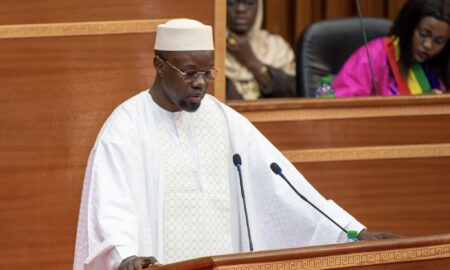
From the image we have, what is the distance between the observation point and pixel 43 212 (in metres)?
6.60

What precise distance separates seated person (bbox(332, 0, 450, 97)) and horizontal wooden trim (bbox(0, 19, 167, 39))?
1490mm

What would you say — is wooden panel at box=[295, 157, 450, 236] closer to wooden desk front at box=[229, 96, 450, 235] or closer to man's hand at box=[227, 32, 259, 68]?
wooden desk front at box=[229, 96, 450, 235]

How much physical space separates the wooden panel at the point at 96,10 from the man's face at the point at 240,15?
5.34 feet

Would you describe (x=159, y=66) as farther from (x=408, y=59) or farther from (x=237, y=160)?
(x=408, y=59)

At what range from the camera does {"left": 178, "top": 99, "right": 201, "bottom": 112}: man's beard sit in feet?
17.7

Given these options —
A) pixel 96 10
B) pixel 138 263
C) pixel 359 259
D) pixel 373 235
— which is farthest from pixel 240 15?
pixel 359 259

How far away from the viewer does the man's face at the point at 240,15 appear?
8.28 metres

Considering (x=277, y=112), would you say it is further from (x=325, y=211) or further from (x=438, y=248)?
(x=438, y=248)

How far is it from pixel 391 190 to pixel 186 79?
2081 mm

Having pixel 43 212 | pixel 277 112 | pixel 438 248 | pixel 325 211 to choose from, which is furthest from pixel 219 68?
pixel 438 248

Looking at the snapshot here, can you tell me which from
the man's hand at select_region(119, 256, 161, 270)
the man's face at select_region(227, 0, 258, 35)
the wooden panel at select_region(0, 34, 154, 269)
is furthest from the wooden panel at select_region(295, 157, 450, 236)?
the man's hand at select_region(119, 256, 161, 270)

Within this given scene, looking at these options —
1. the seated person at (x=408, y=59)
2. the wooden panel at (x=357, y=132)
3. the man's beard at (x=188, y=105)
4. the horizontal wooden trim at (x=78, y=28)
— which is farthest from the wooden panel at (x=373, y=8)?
the man's beard at (x=188, y=105)

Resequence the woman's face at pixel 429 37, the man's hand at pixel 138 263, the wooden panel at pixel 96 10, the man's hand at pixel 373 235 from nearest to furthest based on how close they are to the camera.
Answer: the man's hand at pixel 138 263, the man's hand at pixel 373 235, the wooden panel at pixel 96 10, the woman's face at pixel 429 37

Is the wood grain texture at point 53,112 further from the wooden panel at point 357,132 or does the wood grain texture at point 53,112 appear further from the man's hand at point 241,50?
the man's hand at point 241,50
